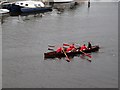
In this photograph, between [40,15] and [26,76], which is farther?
[40,15]

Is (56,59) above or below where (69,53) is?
below

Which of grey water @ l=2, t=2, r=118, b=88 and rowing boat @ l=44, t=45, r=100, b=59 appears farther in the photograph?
rowing boat @ l=44, t=45, r=100, b=59

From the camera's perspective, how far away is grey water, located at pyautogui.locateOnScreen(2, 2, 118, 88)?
36.2 metres

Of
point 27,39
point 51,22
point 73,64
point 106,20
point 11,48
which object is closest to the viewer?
point 73,64

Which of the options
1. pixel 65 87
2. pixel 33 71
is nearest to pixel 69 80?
pixel 65 87

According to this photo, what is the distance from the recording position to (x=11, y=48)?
47969 mm

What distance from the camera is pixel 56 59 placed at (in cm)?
4306

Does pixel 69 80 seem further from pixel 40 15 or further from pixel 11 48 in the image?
pixel 40 15

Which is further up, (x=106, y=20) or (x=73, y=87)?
(x=106, y=20)

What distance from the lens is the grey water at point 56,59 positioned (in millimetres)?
36188

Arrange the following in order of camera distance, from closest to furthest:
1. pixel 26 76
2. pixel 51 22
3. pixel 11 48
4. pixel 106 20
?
pixel 26 76 → pixel 11 48 → pixel 51 22 → pixel 106 20

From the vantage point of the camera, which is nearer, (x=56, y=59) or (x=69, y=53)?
(x=56, y=59)

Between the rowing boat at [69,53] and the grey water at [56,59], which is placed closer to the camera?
the grey water at [56,59]

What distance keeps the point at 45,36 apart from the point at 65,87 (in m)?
23.1
